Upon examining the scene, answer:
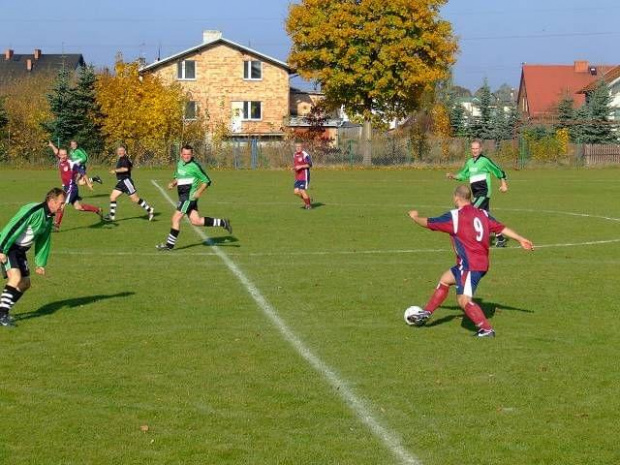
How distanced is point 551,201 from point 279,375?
2577 cm

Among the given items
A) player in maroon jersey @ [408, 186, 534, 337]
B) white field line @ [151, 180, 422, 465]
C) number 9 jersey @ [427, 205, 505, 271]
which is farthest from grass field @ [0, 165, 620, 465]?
number 9 jersey @ [427, 205, 505, 271]

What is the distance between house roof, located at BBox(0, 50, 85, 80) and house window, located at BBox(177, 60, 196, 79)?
33.9 m

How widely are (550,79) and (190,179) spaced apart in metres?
106

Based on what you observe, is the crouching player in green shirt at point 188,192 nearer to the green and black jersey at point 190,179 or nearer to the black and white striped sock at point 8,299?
the green and black jersey at point 190,179

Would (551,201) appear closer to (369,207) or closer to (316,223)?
(369,207)

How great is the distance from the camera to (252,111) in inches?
3346

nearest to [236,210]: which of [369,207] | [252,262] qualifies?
[369,207]

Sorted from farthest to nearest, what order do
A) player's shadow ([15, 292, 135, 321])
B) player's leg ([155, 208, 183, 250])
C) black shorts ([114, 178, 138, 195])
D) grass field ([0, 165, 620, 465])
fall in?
1. black shorts ([114, 178, 138, 195])
2. player's leg ([155, 208, 183, 250])
3. player's shadow ([15, 292, 135, 321])
4. grass field ([0, 165, 620, 465])

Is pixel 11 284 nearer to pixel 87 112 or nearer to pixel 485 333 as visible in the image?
pixel 485 333

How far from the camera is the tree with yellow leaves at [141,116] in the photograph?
214ft

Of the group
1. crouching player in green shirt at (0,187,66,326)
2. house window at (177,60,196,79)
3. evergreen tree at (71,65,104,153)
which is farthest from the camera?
house window at (177,60,196,79)

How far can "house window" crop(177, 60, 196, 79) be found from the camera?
8338 cm

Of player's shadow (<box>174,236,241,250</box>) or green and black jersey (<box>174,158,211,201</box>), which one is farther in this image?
player's shadow (<box>174,236,241,250</box>)

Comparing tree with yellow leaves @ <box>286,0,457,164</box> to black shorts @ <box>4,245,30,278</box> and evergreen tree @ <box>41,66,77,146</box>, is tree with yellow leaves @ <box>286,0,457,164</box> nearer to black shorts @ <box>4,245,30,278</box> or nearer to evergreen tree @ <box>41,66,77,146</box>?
evergreen tree @ <box>41,66,77,146</box>
